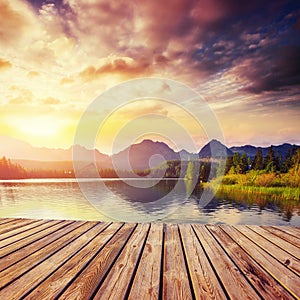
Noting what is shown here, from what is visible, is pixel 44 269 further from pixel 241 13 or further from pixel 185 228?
pixel 241 13

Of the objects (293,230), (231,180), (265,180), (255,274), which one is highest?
(255,274)

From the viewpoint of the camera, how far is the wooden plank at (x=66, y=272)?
1.61m

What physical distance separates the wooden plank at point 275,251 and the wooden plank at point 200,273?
32.7 inches

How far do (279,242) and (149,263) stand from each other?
196cm

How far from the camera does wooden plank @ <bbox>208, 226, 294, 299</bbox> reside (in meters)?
1.63

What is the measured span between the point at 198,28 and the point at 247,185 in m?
26.8

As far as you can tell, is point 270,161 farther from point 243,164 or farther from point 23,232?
point 23,232

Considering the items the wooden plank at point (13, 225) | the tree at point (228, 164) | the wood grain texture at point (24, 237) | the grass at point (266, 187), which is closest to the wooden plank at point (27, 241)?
the wood grain texture at point (24, 237)

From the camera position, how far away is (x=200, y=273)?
6.38 feet

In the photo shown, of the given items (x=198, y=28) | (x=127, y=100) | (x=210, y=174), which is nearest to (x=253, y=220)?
(x=127, y=100)

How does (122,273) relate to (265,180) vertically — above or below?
above

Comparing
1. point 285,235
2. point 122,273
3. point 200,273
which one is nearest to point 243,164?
point 285,235

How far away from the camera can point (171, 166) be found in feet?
316

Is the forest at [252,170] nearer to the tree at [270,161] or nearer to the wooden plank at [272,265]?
the tree at [270,161]
